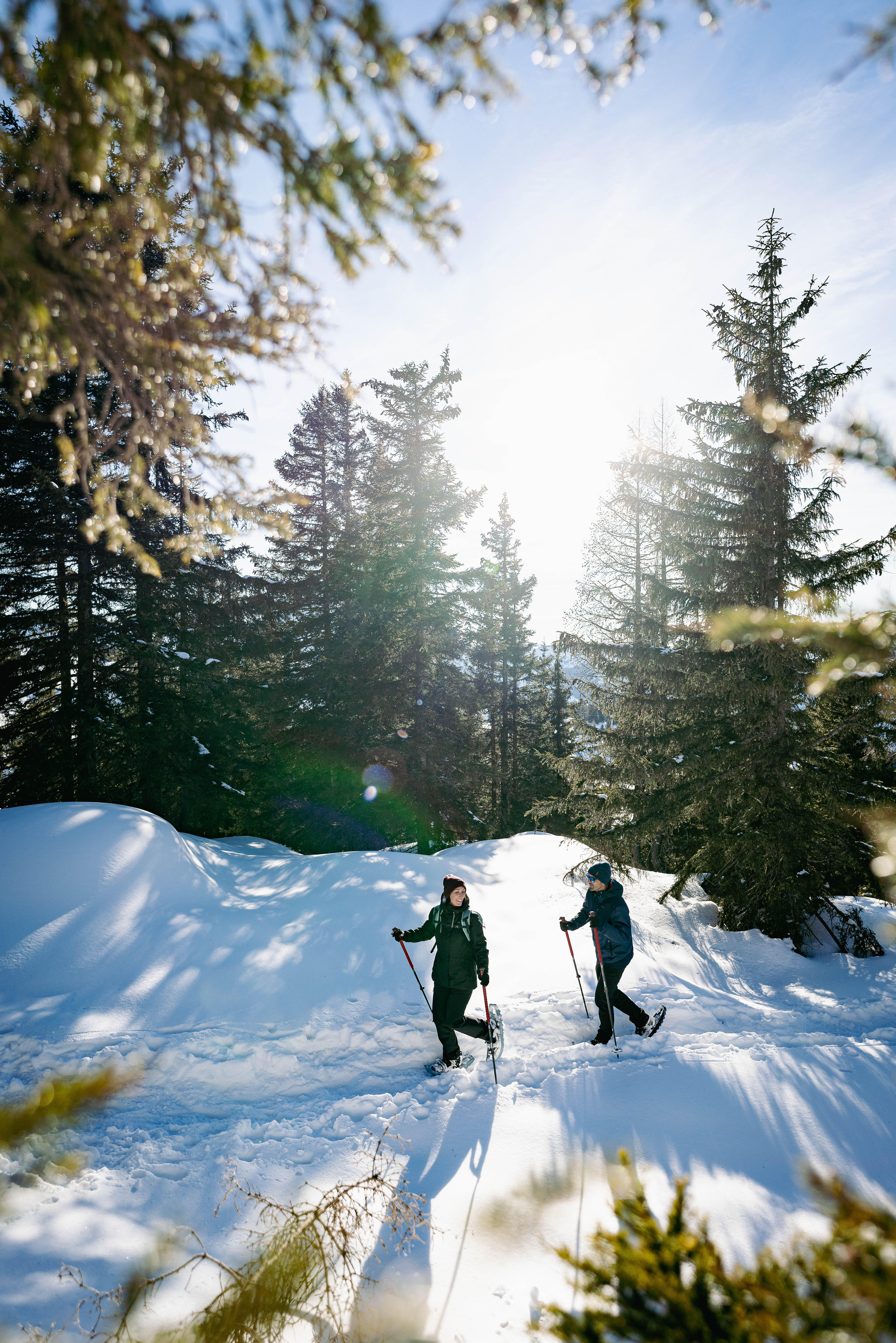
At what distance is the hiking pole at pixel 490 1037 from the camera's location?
4.99 metres

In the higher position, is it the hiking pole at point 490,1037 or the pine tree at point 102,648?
the pine tree at point 102,648

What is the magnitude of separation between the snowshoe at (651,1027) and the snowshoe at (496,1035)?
1.33 metres

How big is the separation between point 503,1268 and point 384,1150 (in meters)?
1.28

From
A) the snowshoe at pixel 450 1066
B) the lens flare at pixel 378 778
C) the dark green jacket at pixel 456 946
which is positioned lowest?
the snowshoe at pixel 450 1066

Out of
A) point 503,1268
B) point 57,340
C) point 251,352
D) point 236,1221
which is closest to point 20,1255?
point 236,1221

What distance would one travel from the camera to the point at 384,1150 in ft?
13.0

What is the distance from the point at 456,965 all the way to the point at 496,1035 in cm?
82

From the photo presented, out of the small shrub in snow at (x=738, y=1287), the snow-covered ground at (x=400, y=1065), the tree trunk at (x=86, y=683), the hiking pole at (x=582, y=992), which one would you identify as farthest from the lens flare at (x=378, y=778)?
the small shrub in snow at (x=738, y=1287)

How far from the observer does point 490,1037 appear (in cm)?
544

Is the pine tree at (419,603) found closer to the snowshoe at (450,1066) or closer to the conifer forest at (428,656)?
the conifer forest at (428,656)

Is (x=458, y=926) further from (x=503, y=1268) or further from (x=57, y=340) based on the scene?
(x=57, y=340)

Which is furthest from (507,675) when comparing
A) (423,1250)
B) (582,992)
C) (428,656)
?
(423,1250)

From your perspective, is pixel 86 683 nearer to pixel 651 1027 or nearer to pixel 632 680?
pixel 632 680

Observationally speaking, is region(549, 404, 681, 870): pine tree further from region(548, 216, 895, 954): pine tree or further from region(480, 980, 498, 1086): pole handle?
region(480, 980, 498, 1086): pole handle
